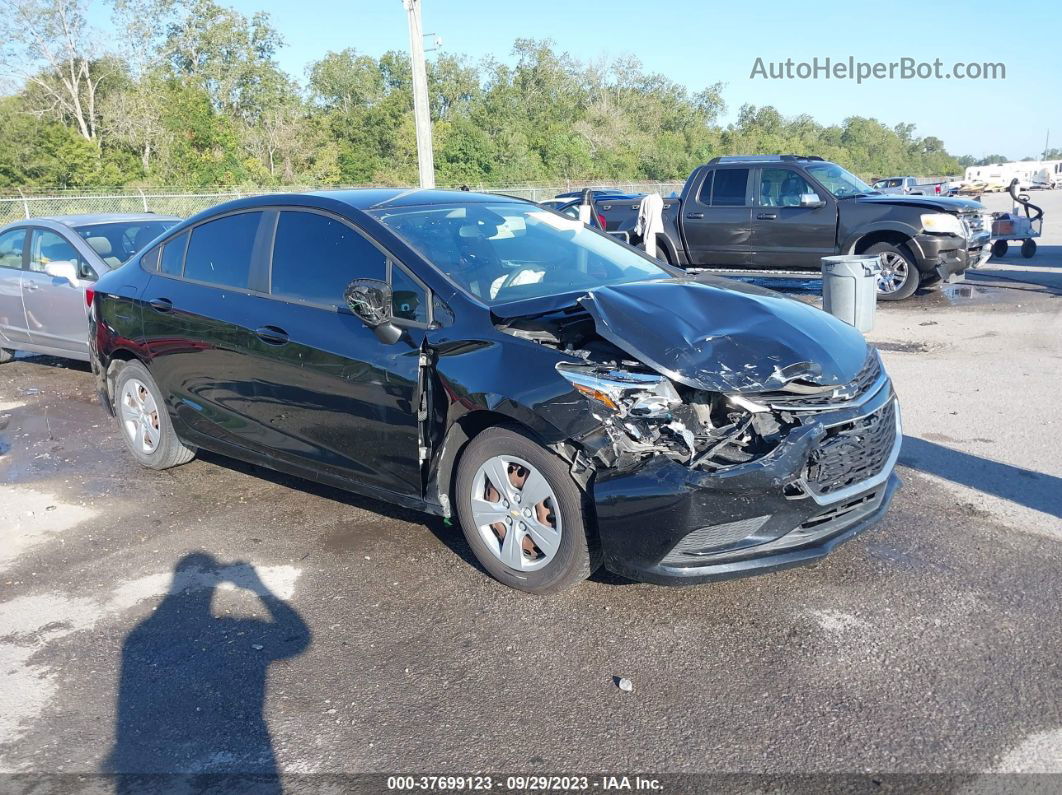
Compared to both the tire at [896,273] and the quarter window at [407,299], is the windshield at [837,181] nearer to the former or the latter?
the tire at [896,273]

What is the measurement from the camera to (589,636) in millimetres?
3717

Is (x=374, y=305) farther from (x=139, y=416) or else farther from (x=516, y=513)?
(x=139, y=416)

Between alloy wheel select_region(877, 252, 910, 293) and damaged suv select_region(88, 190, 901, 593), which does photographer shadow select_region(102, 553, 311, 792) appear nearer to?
damaged suv select_region(88, 190, 901, 593)

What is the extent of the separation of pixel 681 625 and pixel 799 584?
0.66 metres

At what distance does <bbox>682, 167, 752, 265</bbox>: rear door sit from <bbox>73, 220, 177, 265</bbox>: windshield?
25.0ft

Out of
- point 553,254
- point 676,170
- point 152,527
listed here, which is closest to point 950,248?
point 553,254

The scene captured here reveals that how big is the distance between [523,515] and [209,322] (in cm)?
250

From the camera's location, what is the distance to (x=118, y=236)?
9.08m

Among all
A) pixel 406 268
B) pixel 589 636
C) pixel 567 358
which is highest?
pixel 406 268

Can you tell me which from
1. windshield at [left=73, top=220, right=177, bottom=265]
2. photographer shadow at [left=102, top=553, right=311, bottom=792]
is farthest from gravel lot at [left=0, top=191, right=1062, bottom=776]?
windshield at [left=73, top=220, right=177, bottom=265]

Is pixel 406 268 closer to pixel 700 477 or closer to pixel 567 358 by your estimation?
pixel 567 358

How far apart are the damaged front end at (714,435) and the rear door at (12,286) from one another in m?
7.46

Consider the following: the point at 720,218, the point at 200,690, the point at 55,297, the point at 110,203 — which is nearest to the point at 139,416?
the point at 200,690

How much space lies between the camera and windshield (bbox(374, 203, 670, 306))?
4516 millimetres
